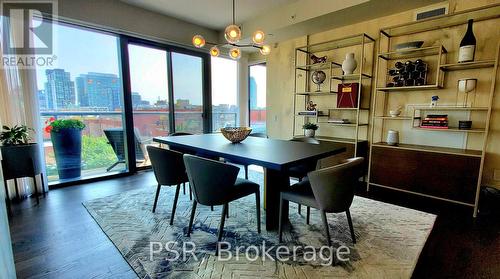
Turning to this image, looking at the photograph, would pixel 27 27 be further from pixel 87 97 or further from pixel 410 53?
pixel 410 53

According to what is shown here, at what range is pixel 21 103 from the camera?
297 centimetres

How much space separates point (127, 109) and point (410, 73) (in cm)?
429

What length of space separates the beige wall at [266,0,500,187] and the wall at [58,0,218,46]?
1.74m

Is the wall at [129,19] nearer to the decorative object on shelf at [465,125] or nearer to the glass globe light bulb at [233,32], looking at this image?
the glass globe light bulb at [233,32]

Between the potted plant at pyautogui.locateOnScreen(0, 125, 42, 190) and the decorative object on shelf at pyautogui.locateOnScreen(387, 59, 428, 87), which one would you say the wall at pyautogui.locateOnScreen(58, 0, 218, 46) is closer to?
the potted plant at pyautogui.locateOnScreen(0, 125, 42, 190)

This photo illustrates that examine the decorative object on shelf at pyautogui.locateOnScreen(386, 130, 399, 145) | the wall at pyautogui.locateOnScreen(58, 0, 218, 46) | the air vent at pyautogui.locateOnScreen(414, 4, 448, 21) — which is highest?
the wall at pyautogui.locateOnScreen(58, 0, 218, 46)

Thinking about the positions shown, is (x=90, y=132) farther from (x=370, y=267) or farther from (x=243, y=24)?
(x=370, y=267)

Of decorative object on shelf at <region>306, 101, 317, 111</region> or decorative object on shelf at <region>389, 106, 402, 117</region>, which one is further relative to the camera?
decorative object on shelf at <region>306, 101, 317, 111</region>

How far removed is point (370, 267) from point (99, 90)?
4.21 meters

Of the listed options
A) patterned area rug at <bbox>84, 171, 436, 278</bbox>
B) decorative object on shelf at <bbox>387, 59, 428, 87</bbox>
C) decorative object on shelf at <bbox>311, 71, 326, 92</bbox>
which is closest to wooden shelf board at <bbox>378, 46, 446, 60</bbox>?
decorative object on shelf at <bbox>387, 59, 428, 87</bbox>

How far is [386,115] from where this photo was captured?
354cm

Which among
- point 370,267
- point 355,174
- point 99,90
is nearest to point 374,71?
point 355,174

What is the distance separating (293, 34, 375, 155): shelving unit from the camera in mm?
3643

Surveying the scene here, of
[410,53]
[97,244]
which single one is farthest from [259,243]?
[410,53]
